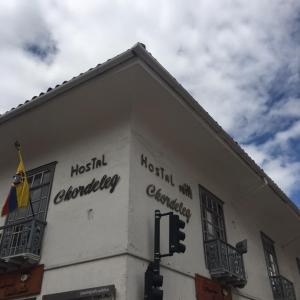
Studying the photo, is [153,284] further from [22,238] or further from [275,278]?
[275,278]

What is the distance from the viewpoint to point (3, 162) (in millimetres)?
10852

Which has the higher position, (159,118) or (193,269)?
(159,118)

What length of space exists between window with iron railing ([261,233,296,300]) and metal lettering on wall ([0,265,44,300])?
25.5 ft

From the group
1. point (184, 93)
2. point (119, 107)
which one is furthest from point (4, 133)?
point (184, 93)

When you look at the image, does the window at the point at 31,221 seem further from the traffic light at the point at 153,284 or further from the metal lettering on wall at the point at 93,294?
the traffic light at the point at 153,284

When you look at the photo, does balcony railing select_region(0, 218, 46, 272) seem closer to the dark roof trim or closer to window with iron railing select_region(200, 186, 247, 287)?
the dark roof trim

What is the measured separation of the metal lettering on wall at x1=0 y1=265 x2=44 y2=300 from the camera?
776 centimetres

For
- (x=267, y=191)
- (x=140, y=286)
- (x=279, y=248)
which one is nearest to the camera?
(x=140, y=286)

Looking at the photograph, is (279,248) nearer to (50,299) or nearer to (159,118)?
(159,118)

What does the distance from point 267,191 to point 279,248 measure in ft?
12.8

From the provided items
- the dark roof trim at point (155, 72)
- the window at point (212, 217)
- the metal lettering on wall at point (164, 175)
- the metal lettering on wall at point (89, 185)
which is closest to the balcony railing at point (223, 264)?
the window at point (212, 217)

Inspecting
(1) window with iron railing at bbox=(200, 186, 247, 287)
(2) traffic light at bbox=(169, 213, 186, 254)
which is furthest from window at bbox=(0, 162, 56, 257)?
(1) window with iron railing at bbox=(200, 186, 247, 287)

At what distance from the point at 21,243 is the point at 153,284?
3.04 metres

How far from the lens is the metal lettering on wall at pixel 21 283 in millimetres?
7762
